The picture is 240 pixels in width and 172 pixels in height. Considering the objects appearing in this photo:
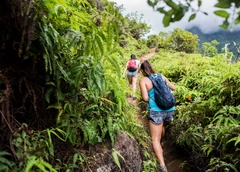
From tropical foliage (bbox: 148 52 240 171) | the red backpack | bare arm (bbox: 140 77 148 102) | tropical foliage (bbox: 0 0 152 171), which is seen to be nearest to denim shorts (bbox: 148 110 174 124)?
bare arm (bbox: 140 77 148 102)

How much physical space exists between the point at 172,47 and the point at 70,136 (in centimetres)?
1988

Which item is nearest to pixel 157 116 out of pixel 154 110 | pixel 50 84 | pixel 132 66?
pixel 154 110

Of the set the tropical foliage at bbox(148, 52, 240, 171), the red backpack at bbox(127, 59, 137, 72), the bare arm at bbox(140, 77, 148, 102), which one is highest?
the red backpack at bbox(127, 59, 137, 72)

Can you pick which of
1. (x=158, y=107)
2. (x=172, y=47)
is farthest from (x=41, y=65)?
(x=172, y=47)

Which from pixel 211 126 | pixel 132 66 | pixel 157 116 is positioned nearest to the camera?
pixel 157 116

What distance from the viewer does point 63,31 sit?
110 inches

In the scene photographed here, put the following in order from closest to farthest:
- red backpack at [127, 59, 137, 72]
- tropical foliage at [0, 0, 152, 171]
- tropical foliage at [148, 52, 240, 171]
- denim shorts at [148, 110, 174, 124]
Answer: tropical foliage at [0, 0, 152, 171], tropical foliage at [148, 52, 240, 171], denim shorts at [148, 110, 174, 124], red backpack at [127, 59, 137, 72]

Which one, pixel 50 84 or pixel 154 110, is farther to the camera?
pixel 154 110

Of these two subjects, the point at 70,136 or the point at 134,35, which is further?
the point at 134,35

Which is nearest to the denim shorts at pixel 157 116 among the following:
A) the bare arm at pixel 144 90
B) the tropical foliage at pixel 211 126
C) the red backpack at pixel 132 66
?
the bare arm at pixel 144 90

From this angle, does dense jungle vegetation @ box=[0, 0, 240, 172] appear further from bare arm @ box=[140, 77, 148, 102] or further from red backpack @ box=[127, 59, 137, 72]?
red backpack @ box=[127, 59, 137, 72]

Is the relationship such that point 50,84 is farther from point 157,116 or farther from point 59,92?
point 157,116

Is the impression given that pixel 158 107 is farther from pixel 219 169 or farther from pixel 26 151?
pixel 26 151

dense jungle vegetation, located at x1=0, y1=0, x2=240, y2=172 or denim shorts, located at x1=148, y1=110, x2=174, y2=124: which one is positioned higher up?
dense jungle vegetation, located at x1=0, y1=0, x2=240, y2=172
